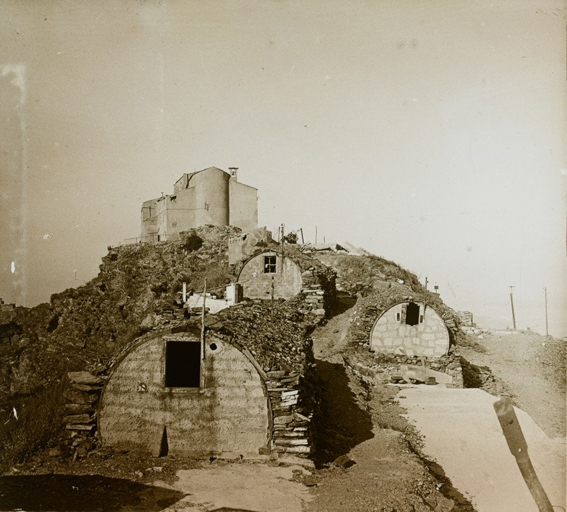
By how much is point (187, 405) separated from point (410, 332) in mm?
13022

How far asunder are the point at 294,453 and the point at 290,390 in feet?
5.16

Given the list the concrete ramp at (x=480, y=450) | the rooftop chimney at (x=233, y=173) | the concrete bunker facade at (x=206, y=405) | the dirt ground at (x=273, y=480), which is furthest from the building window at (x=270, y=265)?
the rooftop chimney at (x=233, y=173)

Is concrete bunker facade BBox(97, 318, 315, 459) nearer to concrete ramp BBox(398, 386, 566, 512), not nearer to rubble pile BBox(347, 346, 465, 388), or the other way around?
concrete ramp BBox(398, 386, 566, 512)

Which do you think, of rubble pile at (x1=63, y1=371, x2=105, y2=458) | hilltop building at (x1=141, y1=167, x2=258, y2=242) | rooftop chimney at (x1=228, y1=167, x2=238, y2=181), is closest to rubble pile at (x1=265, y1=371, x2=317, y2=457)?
rubble pile at (x1=63, y1=371, x2=105, y2=458)

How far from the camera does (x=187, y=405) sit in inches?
506

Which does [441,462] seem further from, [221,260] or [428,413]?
[221,260]

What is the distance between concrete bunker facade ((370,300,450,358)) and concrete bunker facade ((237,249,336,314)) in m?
6.47

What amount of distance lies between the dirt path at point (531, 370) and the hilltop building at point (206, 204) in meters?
29.1

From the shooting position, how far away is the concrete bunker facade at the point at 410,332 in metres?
22.4

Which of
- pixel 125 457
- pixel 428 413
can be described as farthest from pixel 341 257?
pixel 125 457

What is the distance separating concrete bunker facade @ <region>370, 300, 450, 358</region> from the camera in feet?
73.6

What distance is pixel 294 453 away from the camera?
12.5m

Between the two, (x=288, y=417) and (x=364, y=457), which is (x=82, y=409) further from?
(x=364, y=457)

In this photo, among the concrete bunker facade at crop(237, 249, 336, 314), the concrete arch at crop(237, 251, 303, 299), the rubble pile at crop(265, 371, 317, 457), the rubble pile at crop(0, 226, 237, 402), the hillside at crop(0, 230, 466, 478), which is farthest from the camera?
the rubble pile at crop(0, 226, 237, 402)
